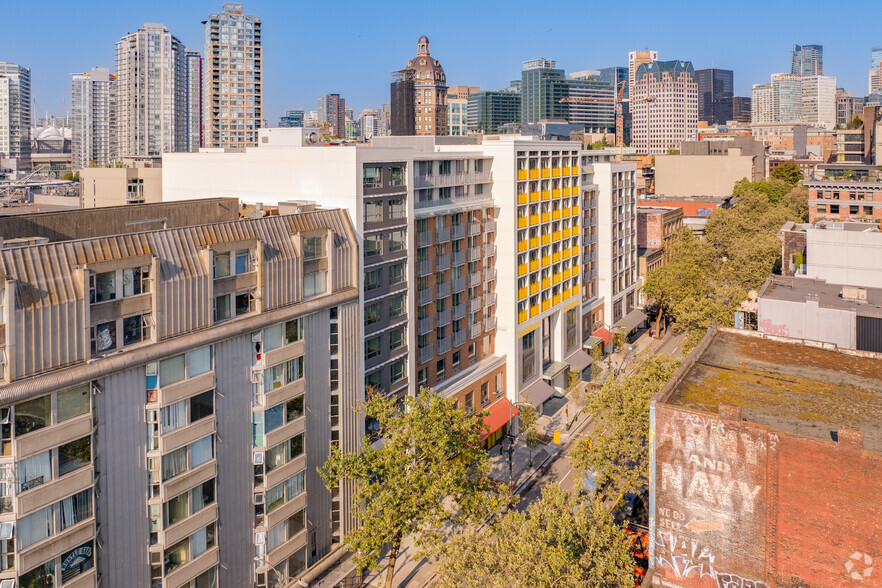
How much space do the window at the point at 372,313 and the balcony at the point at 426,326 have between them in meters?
6.21

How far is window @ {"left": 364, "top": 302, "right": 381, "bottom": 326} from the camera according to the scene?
4653 cm

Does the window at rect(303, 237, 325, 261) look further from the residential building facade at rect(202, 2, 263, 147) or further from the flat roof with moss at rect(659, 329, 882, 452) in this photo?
the residential building facade at rect(202, 2, 263, 147)

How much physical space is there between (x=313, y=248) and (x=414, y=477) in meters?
14.3

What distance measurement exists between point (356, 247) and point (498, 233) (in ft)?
74.5

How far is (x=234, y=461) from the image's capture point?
1409 inches

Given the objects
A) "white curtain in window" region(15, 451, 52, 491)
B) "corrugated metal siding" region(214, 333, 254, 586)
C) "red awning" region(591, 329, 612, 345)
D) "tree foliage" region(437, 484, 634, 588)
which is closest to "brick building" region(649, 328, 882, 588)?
"tree foliage" region(437, 484, 634, 588)

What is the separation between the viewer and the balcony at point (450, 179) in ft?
174

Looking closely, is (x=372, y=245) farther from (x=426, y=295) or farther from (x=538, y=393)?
(x=538, y=393)

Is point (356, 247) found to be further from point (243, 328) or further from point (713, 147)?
point (713, 147)

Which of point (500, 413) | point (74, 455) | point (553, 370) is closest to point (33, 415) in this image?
point (74, 455)

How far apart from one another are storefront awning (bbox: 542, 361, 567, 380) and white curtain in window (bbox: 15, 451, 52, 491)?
5098cm

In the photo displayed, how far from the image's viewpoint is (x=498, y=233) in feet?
210

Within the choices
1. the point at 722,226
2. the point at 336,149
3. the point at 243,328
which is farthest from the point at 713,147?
the point at 243,328

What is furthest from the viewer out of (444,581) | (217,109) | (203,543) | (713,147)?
(217,109)
